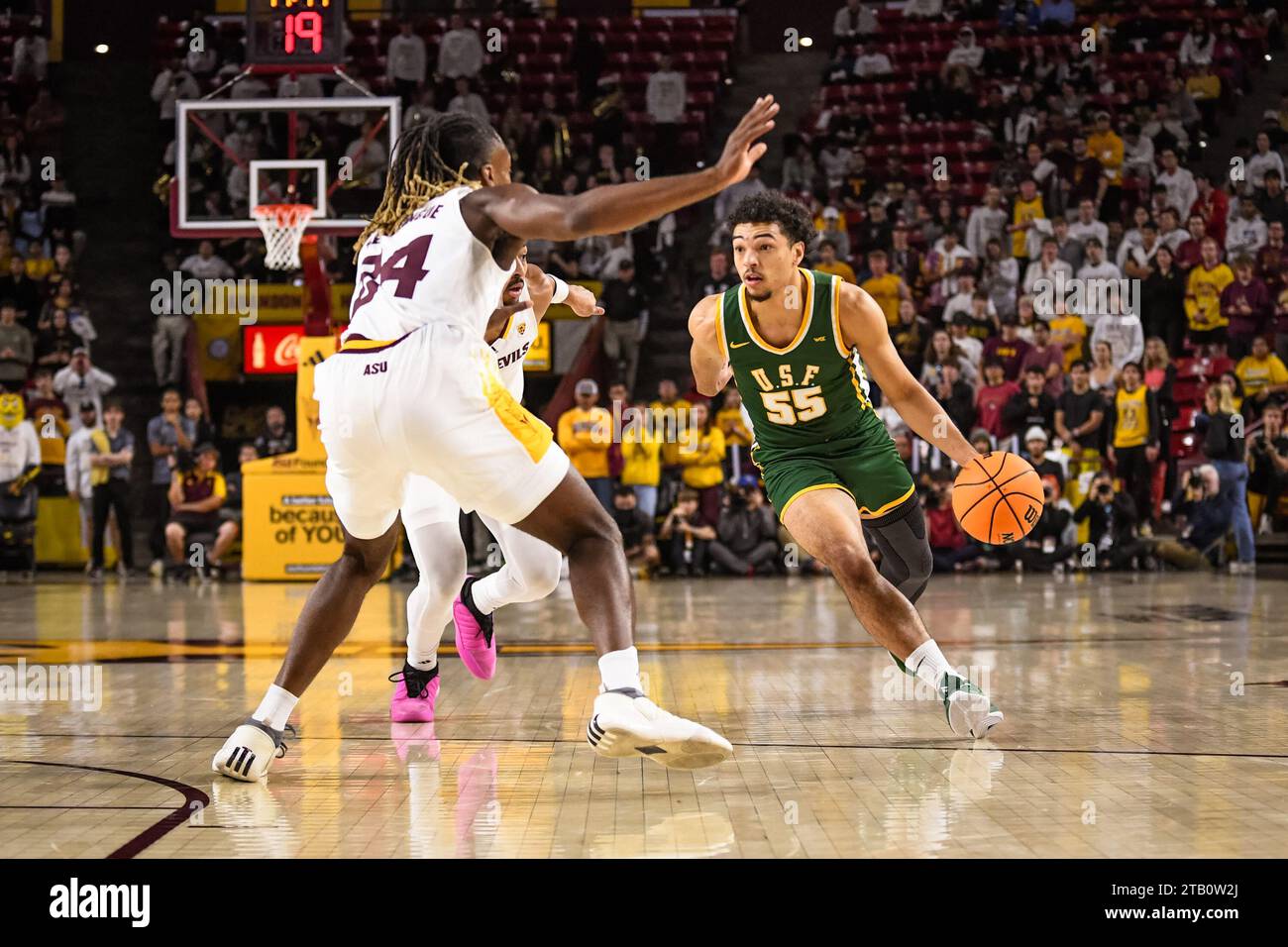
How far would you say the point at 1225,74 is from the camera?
1925 cm

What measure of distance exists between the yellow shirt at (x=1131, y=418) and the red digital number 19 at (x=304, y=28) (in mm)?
7587

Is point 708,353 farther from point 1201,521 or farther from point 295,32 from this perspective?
point 1201,521

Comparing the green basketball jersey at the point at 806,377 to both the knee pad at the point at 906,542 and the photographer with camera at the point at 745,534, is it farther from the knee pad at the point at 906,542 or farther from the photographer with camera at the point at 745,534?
the photographer with camera at the point at 745,534

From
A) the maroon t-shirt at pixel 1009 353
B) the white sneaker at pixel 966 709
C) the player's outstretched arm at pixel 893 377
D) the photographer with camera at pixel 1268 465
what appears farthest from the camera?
the maroon t-shirt at pixel 1009 353

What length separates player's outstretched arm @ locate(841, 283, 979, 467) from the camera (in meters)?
5.54

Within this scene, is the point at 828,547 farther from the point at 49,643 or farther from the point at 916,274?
the point at 916,274

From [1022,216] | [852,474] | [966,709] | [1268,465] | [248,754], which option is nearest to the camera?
[248,754]

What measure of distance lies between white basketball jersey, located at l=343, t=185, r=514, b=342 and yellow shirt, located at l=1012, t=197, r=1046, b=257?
12796 mm

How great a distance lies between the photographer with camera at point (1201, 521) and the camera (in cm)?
1311

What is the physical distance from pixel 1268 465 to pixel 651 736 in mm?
11449

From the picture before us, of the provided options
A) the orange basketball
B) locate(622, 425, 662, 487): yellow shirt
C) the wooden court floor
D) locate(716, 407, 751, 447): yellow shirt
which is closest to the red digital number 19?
locate(622, 425, 662, 487): yellow shirt

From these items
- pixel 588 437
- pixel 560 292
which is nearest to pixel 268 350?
pixel 588 437

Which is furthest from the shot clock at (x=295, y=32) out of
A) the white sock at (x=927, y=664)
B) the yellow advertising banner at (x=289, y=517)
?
the white sock at (x=927, y=664)

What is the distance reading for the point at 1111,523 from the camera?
44.1ft
